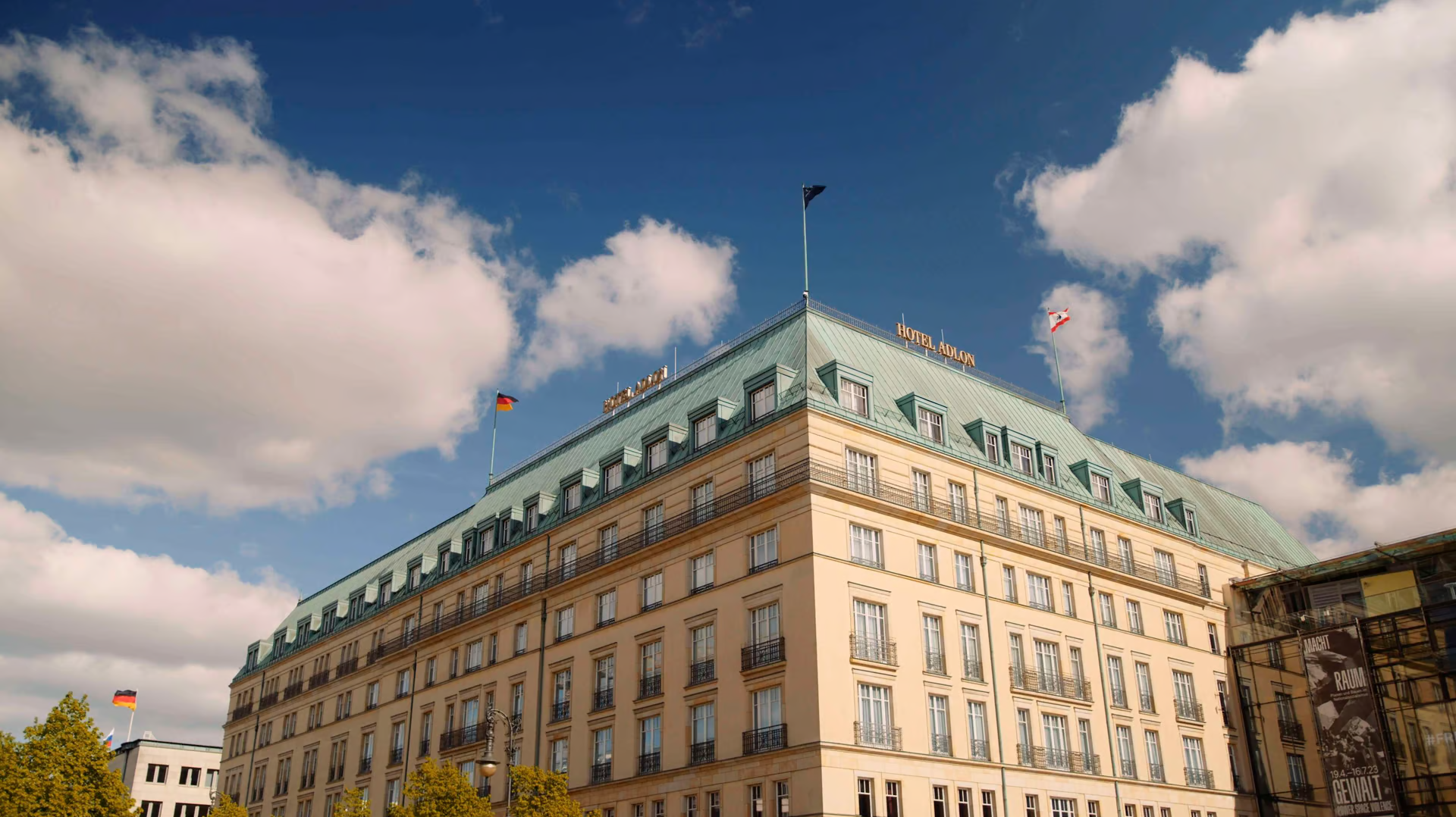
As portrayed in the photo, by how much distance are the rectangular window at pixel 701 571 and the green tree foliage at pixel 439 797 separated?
13.9 metres

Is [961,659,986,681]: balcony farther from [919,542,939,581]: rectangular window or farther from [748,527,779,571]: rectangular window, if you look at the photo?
[748,527,779,571]: rectangular window

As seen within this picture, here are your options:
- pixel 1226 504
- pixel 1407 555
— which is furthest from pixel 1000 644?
pixel 1226 504

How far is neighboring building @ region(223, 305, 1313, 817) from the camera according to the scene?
49.5 metres

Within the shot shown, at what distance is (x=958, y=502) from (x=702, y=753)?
17.4 meters

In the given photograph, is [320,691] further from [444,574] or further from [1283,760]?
[1283,760]

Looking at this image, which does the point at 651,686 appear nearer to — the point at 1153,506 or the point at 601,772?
the point at 601,772

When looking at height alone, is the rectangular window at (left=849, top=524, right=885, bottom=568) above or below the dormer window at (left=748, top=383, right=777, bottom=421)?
below

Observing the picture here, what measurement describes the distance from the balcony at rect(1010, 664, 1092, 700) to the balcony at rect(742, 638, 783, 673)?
12.7 meters

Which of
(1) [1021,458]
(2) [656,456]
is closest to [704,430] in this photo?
(2) [656,456]

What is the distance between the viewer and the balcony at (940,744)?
50062 mm

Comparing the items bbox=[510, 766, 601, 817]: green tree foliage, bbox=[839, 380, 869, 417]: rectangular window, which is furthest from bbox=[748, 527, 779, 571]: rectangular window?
bbox=[510, 766, 601, 817]: green tree foliage

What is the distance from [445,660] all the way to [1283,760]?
50013 mm

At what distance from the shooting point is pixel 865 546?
52125mm

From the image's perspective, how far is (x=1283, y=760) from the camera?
65938 mm
